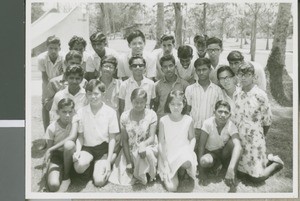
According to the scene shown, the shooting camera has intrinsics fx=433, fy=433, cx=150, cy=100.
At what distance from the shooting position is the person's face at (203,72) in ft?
5.46

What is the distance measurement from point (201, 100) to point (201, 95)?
2 centimetres

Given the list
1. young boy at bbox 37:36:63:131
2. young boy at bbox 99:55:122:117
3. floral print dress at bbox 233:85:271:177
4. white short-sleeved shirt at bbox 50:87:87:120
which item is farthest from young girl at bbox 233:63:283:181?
young boy at bbox 37:36:63:131

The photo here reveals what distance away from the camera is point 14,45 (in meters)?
1.65

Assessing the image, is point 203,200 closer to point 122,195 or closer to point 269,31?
point 122,195

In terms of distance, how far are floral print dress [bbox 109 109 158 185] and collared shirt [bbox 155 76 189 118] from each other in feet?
0.12

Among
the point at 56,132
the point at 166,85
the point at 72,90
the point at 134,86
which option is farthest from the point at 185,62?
the point at 56,132

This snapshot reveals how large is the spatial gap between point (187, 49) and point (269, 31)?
1.07 ft

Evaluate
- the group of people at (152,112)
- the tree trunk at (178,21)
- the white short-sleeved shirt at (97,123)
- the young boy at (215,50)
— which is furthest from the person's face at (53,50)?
the young boy at (215,50)

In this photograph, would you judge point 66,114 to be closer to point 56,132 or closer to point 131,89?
point 56,132

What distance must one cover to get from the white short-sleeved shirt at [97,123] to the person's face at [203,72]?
1.17 ft

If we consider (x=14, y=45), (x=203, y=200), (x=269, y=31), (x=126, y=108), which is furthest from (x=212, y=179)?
(x=14, y=45)

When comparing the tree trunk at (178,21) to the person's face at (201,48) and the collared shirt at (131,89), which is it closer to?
the person's face at (201,48)

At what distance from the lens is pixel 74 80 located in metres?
1.65

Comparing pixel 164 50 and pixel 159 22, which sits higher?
pixel 159 22
